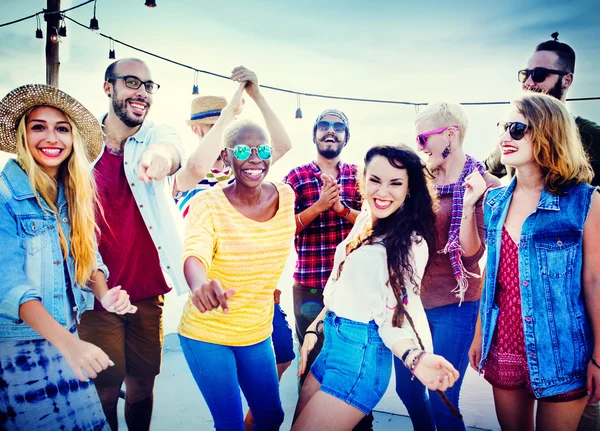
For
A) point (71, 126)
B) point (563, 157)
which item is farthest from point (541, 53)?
point (71, 126)

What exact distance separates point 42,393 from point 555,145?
2.67 m

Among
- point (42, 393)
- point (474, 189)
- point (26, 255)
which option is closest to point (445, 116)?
point (474, 189)

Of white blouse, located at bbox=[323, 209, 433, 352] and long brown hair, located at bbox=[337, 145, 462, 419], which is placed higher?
long brown hair, located at bbox=[337, 145, 462, 419]

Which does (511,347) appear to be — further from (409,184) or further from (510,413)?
(409,184)

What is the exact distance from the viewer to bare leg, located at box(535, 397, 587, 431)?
192 cm

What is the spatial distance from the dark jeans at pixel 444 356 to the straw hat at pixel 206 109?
94.1 inches

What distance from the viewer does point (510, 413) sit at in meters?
2.11

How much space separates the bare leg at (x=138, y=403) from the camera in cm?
277

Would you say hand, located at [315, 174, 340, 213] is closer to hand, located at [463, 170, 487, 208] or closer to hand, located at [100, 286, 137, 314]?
hand, located at [463, 170, 487, 208]

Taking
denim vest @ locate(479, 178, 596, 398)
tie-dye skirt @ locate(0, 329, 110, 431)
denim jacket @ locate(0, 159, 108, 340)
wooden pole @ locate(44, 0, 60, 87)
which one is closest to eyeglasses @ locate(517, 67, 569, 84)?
denim vest @ locate(479, 178, 596, 398)

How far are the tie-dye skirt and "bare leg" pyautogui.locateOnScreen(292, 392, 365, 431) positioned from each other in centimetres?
97

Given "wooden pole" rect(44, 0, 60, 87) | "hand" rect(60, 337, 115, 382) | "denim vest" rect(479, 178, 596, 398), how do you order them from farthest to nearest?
"wooden pole" rect(44, 0, 60, 87)
"denim vest" rect(479, 178, 596, 398)
"hand" rect(60, 337, 115, 382)

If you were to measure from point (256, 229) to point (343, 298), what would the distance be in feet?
1.98

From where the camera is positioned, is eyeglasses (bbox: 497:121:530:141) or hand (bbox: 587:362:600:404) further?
eyeglasses (bbox: 497:121:530:141)
